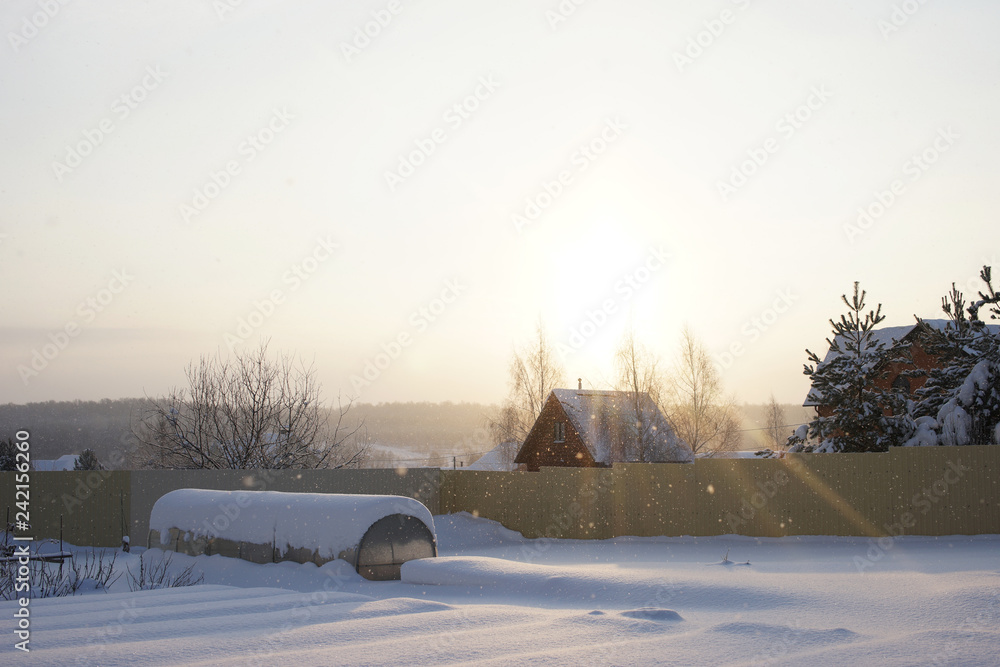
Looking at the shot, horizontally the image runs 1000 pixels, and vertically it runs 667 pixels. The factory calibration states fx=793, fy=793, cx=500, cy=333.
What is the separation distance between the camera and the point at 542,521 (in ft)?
61.6

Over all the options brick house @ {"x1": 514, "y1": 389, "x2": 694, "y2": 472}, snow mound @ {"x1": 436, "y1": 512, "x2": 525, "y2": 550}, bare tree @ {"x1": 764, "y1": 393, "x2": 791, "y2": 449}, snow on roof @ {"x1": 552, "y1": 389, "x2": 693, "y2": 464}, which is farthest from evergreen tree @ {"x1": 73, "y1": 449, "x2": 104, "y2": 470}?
bare tree @ {"x1": 764, "y1": 393, "x2": 791, "y2": 449}

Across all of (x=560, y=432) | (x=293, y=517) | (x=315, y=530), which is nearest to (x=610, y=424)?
(x=560, y=432)

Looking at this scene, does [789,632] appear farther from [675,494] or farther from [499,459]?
[499,459]

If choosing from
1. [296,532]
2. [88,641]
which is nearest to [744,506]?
[296,532]

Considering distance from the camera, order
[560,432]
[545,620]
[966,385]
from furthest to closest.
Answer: [560,432] → [966,385] → [545,620]

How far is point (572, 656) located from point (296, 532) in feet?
24.4

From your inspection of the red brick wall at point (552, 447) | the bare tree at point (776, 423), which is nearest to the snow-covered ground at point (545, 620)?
the red brick wall at point (552, 447)

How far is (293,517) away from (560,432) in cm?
2321

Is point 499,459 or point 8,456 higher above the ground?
point 8,456

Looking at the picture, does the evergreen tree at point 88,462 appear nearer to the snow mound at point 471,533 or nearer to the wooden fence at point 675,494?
the wooden fence at point 675,494

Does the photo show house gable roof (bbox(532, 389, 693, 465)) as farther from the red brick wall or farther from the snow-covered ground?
the snow-covered ground

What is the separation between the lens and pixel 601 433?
33.7 metres

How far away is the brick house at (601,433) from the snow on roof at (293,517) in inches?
842

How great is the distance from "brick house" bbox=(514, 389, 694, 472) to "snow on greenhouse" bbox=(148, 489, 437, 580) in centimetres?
2152
